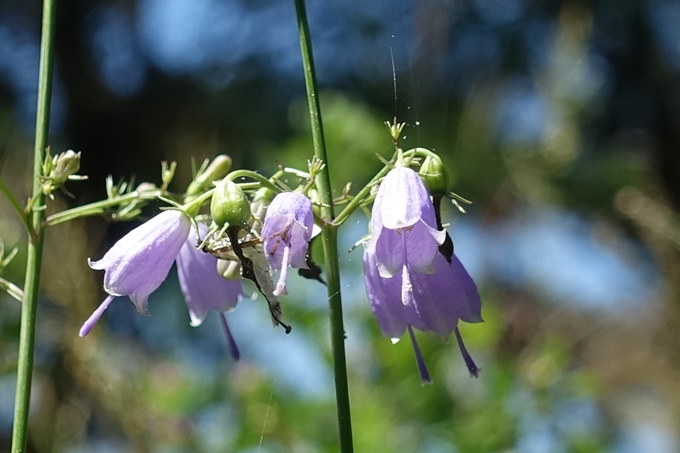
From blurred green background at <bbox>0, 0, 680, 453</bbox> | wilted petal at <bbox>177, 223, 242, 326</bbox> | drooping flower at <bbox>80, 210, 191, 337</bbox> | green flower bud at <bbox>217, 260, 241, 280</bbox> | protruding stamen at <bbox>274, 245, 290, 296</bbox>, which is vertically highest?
protruding stamen at <bbox>274, 245, 290, 296</bbox>

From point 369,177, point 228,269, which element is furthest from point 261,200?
point 369,177

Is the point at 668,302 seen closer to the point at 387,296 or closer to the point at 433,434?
the point at 433,434

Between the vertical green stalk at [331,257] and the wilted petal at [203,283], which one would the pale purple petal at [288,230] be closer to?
the vertical green stalk at [331,257]

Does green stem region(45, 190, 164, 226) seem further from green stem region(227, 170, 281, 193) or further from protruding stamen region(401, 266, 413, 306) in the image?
protruding stamen region(401, 266, 413, 306)

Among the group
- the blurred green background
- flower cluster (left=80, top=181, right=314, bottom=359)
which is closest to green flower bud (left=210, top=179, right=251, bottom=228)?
flower cluster (left=80, top=181, right=314, bottom=359)

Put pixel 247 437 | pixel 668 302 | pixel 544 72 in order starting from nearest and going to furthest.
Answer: pixel 247 437, pixel 668 302, pixel 544 72

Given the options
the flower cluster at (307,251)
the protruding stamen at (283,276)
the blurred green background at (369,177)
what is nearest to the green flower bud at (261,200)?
the flower cluster at (307,251)

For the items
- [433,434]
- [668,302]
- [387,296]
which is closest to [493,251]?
[668,302]
